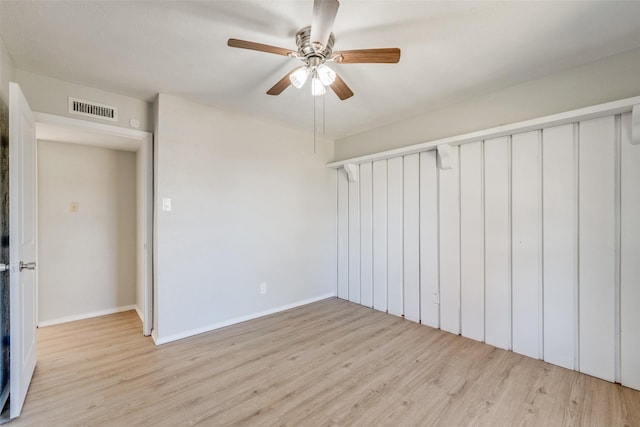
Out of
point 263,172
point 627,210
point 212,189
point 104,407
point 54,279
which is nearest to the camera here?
point 104,407

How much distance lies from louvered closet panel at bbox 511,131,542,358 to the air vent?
3769mm

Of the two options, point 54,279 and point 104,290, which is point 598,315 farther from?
point 54,279

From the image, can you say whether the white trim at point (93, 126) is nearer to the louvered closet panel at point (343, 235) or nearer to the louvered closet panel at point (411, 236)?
the louvered closet panel at point (343, 235)

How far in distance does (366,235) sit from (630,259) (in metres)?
2.43

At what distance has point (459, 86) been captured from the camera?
2.52 metres

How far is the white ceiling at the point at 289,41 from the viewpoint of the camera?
1.60m

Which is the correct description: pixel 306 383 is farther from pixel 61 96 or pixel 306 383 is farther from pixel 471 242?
pixel 61 96

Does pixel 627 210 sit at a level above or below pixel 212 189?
below

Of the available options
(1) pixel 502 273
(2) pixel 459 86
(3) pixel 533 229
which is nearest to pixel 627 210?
(3) pixel 533 229

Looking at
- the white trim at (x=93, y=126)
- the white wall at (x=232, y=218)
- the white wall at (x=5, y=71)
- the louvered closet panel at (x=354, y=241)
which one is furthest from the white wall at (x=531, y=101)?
the white wall at (x=5, y=71)

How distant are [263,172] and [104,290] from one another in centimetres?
256

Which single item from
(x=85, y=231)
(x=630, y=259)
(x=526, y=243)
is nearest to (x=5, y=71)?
(x=85, y=231)

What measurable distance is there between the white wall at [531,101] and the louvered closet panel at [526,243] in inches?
10.2

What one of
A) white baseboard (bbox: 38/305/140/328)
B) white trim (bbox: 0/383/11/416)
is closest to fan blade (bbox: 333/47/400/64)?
white trim (bbox: 0/383/11/416)
